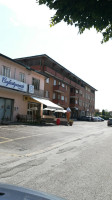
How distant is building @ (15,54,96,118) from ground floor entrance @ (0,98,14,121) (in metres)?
10.0

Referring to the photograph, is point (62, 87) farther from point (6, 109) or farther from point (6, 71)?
point (6, 109)

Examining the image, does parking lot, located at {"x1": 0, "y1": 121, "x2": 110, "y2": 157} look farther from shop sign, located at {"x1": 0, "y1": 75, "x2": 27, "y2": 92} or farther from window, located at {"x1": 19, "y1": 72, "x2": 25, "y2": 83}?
window, located at {"x1": 19, "y1": 72, "x2": 25, "y2": 83}

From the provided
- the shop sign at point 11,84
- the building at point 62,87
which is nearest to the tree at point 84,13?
the shop sign at point 11,84

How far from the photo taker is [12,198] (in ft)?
4.84

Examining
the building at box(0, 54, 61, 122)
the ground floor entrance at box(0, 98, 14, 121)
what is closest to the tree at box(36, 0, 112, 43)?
the building at box(0, 54, 61, 122)

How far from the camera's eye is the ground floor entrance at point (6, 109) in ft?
63.1

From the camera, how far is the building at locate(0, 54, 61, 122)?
19055mm

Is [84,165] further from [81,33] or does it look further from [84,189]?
[81,33]

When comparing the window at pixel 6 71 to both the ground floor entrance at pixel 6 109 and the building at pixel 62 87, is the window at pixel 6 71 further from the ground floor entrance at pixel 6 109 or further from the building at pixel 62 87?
the building at pixel 62 87

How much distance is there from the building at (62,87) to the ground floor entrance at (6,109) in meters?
10.0

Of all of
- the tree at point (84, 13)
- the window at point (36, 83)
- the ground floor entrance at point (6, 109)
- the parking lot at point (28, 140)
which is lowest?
the parking lot at point (28, 140)

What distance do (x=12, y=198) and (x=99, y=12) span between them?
3.99 metres

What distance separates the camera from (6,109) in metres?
19.9

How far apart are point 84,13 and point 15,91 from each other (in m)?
16.8
